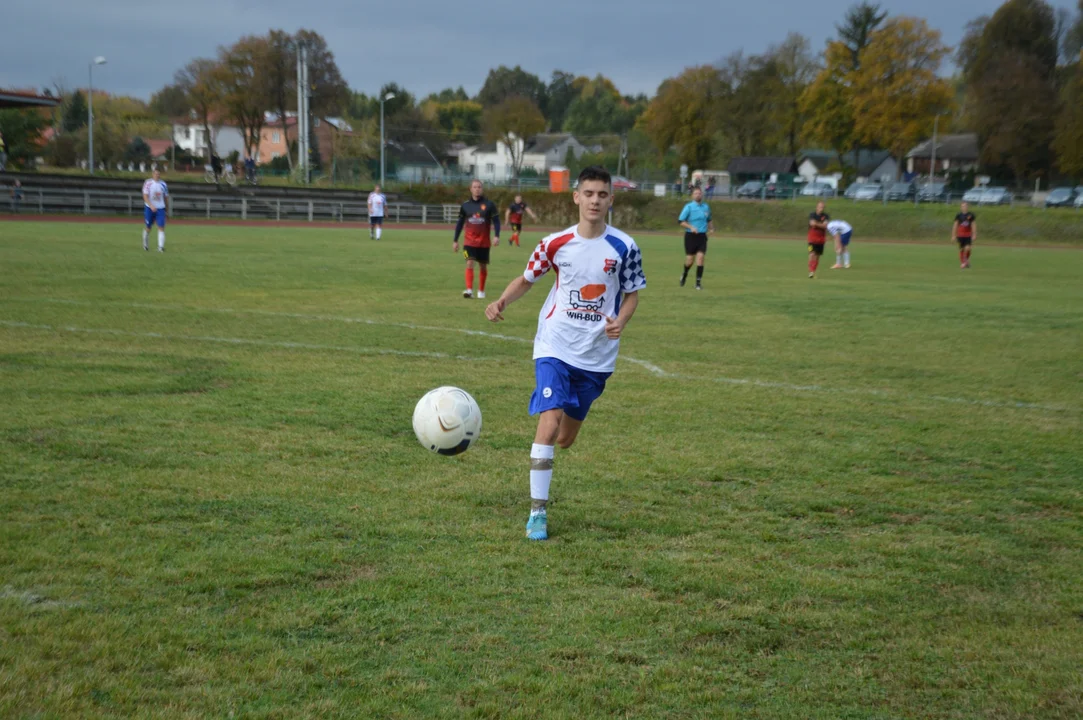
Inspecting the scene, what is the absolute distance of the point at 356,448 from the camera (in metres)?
6.85

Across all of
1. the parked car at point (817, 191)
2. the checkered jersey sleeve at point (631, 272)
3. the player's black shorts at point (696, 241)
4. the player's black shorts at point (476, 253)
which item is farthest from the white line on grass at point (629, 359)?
the parked car at point (817, 191)

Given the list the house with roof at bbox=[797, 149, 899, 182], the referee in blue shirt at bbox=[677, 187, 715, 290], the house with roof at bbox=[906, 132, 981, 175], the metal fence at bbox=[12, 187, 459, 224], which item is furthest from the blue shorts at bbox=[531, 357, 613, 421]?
the house with roof at bbox=[797, 149, 899, 182]

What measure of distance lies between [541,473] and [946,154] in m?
101

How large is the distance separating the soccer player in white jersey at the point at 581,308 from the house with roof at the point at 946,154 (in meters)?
95.3

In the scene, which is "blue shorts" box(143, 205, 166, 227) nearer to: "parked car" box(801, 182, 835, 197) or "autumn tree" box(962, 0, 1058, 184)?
"parked car" box(801, 182, 835, 197)

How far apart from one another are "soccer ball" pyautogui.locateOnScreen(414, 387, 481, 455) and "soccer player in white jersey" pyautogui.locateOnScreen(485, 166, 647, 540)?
1.21ft

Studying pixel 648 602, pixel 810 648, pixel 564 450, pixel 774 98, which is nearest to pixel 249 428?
pixel 564 450

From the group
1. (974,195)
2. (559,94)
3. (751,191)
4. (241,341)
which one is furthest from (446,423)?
(559,94)

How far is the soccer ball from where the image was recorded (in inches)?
220

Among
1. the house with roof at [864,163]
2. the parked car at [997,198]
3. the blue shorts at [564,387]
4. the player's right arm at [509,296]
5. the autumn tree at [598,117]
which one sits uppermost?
the autumn tree at [598,117]

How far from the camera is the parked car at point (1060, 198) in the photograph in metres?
59.5

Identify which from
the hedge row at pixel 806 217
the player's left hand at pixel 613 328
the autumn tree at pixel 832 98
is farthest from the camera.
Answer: the autumn tree at pixel 832 98

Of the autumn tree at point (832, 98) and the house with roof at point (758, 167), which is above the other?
the autumn tree at point (832, 98)

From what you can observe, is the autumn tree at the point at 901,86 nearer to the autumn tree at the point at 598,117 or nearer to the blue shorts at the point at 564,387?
the autumn tree at the point at 598,117
